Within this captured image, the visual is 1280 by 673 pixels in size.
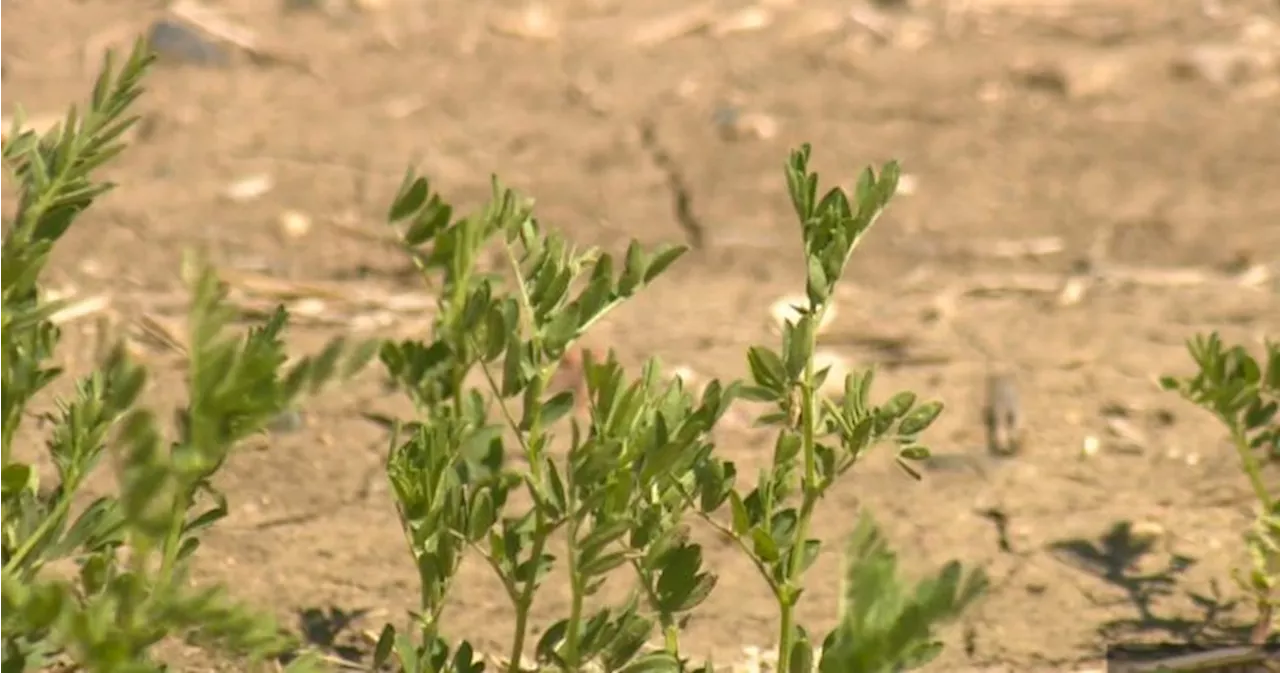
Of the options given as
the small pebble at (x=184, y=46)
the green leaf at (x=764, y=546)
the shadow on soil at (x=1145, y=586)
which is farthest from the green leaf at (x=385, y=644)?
the small pebble at (x=184, y=46)

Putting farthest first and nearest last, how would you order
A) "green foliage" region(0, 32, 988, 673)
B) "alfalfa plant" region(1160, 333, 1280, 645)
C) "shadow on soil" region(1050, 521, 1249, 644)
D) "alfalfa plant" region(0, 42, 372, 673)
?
"shadow on soil" region(1050, 521, 1249, 644)
"alfalfa plant" region(1160, 333, 1280, 645)
"green foliage" region(0, 32, 988, 673)
"alfalfa plant" region(0, 42, 372, 673)

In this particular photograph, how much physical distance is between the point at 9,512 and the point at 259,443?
89 cm

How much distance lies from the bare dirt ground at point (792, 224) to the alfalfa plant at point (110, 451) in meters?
0.57

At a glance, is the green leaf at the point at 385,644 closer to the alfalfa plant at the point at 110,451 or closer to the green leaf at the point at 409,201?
the alfalfa plant at the point at 110,451

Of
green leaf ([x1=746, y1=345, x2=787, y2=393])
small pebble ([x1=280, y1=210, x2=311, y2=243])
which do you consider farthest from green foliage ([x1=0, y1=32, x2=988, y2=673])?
small pebble ([x1=280, y1=210, x2=311, y2=243])

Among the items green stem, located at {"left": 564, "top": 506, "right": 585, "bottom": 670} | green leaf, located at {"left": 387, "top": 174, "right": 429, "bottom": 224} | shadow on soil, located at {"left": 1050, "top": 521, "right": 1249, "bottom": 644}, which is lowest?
green stem, located at {"left": 564, "top": 506, "right": 585, "bottom": 670}

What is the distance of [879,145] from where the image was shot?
4152 mm

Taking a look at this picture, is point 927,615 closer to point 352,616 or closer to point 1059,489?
point 352,616

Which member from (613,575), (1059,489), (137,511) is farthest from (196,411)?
(1059,489)

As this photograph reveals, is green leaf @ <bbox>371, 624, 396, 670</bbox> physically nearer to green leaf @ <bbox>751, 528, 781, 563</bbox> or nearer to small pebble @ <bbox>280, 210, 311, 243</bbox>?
green leaf @ <bbox>751, 528, 781, 563</bbox>

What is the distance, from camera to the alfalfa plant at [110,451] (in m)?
1.36

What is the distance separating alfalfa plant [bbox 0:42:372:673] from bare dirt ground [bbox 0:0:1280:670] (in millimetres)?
565

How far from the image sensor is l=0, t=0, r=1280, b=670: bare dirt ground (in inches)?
95.0

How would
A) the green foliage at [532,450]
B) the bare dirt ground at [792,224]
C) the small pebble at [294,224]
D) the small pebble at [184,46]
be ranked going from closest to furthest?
the green foliage at [532,450]
the bare dirt ground at [792,224]
the small pebble at [294,224]
the small pebble at [184,46]
